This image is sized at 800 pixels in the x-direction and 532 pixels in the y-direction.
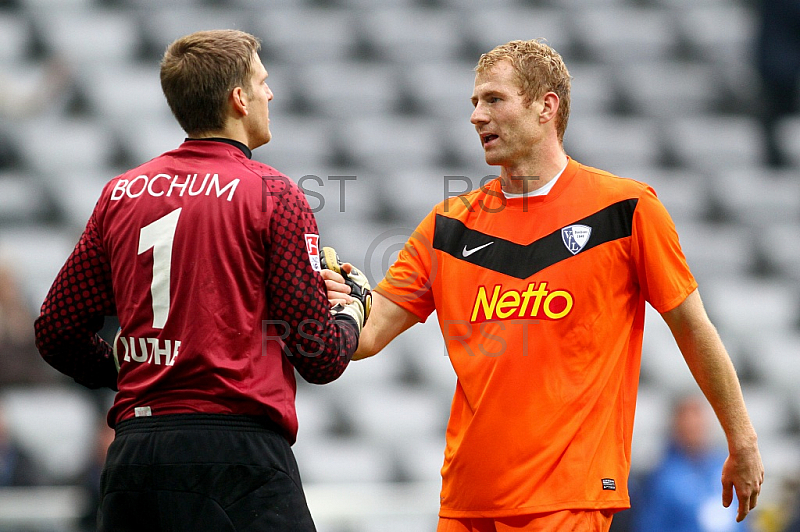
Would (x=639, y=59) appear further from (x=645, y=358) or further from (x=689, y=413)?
(x=689, y=413)

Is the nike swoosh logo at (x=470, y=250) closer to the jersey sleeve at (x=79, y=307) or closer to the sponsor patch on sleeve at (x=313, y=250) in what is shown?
the sponsor patch on sleeve at (x=313, y=250)

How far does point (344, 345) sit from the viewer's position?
3568 millimetres

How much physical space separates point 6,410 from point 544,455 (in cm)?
→ 557

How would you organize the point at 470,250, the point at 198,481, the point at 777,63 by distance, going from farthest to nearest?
the point at 777,63
the point at 470,250
the point at 198,481

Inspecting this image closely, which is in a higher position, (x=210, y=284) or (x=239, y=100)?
(x=239, y=100)

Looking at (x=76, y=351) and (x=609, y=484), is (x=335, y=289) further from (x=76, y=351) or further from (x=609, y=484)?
(x=609, y=484)

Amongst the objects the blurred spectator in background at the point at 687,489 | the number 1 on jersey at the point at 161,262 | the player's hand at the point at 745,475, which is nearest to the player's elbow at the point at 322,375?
the number 1 on jersey at the point at 161,262

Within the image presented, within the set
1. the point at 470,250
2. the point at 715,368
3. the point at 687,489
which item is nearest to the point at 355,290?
the point at 470,250

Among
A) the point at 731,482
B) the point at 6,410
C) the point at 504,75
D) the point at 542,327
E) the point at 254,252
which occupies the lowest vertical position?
the point at 6,410

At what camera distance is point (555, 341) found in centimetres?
386

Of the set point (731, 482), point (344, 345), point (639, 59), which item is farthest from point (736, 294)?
point (344, 345)

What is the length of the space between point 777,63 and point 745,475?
309 inches

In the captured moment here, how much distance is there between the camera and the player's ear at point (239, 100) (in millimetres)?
3471

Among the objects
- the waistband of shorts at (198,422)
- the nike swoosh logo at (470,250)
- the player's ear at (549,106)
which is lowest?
the waistband of shorts at (198,422)
